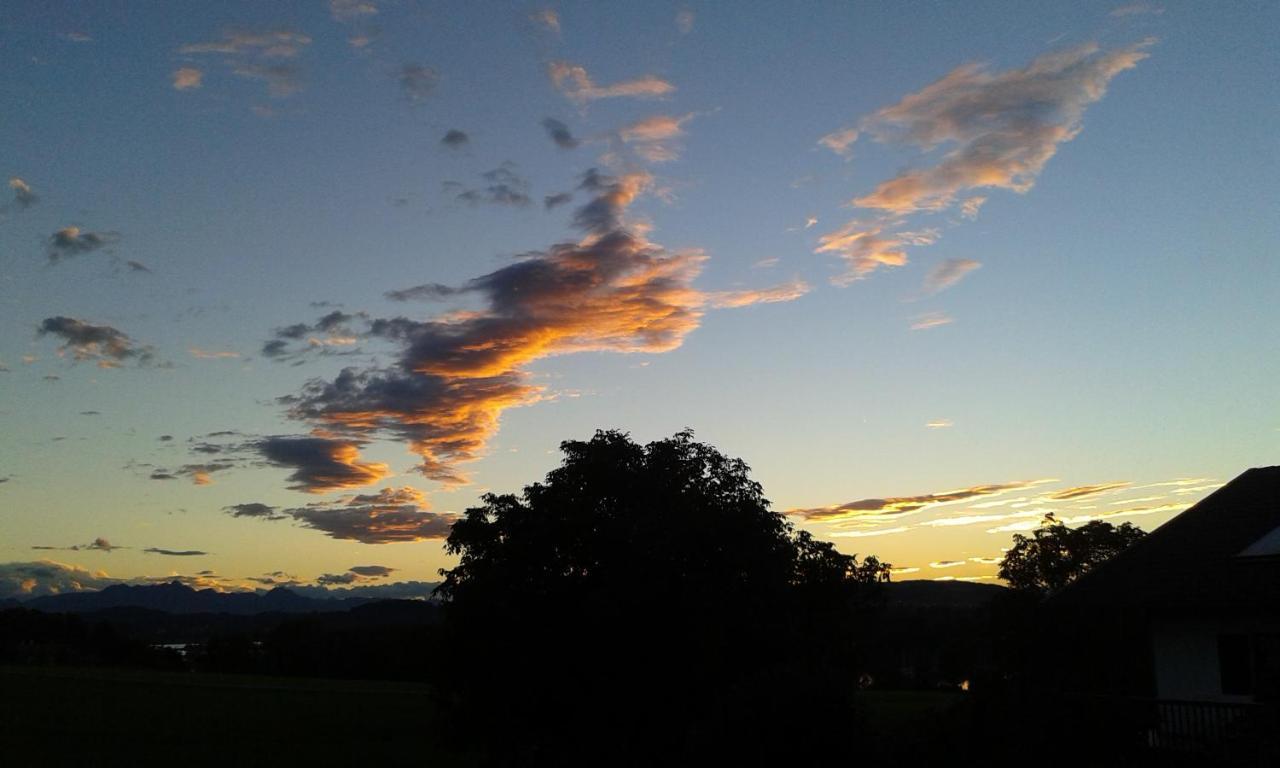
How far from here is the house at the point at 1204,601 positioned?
1866 cm

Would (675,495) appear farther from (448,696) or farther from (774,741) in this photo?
(774,741)

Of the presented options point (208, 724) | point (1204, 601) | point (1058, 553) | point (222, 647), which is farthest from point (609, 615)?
point (222, 647)

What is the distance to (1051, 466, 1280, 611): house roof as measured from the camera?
2094 centimetres

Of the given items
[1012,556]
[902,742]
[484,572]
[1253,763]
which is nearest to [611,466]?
[484,572]

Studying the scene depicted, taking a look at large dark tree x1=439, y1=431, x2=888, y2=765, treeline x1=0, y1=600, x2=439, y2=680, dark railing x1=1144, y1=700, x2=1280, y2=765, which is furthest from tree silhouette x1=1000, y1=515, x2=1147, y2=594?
treeline x1=0, y1=600, x2=439, y2=680

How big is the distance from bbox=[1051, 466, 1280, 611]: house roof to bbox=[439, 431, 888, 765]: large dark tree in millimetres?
7656

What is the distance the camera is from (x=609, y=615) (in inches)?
1100

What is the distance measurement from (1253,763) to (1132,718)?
3.02 meters

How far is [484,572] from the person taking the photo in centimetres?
2984

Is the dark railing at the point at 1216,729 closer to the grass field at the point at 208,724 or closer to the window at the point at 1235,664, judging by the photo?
the window at the point at 1235,664

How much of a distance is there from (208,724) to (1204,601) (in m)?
57.3

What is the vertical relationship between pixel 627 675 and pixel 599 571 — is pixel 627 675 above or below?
below

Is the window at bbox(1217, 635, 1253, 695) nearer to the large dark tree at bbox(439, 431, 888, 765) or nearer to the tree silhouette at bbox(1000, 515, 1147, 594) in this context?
the large dark tree at bbox(439, 431, 888, 765)

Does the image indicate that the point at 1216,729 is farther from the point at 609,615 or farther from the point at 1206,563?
the point at 609,615
